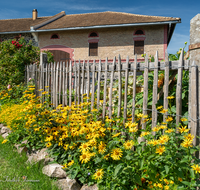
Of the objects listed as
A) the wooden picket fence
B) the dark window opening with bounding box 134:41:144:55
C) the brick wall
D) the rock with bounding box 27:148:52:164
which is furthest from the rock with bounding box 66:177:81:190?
the dark window opening with bounding box 134:41:144:55

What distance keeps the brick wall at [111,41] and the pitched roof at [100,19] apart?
1.82 feet

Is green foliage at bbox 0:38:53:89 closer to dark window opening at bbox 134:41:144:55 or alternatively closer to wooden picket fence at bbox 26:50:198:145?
wooden picket fence at bbox 26:50:198:145

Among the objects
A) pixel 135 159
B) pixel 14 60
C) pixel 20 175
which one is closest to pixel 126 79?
pixel 135 159

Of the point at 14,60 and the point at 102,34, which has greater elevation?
the point at 102,34

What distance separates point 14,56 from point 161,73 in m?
5.76

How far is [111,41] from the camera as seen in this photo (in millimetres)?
13750

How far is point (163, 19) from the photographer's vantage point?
12.4 metres

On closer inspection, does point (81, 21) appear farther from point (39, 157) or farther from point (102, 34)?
point (39, 157)

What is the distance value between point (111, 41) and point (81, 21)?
9.54 feet

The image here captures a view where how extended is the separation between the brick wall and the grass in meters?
11.1

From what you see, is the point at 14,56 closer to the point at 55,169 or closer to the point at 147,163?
the point at 55,169

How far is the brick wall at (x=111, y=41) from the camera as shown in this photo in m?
13.1

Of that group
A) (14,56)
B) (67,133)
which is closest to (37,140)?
(67,133)

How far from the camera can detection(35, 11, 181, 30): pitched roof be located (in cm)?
1282
